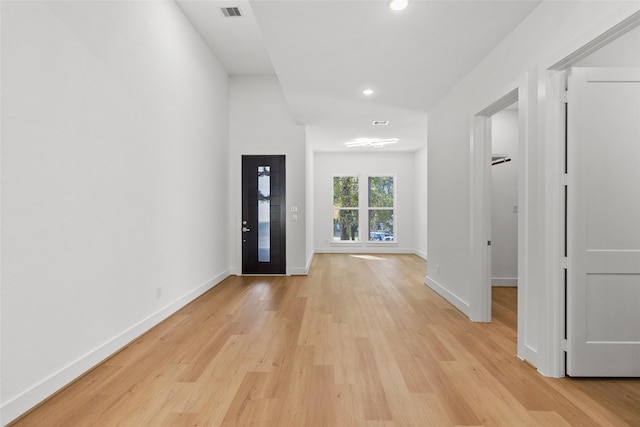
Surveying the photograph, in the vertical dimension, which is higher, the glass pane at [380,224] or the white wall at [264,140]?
the white wall at [264,140]

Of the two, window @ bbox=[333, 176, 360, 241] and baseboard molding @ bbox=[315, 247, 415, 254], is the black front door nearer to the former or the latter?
baseboard molding @ bbox=[315, 247, 415, 254]

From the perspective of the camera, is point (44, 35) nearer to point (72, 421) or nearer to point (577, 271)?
point (72, 421)

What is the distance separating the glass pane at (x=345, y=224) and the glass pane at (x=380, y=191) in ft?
2.02

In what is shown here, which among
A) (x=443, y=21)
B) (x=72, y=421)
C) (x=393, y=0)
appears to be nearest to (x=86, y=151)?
(x=72, y=421)

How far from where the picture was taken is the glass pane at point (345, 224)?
363 inches

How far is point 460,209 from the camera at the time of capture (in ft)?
12.7

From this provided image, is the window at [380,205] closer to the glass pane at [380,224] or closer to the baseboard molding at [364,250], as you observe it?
the glass pane at [380,224]

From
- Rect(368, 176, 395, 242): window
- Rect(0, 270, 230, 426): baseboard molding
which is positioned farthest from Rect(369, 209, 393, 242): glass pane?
→ Rect(0, 270, 230, 426): baseboard molding

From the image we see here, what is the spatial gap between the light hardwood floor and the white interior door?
0.24m

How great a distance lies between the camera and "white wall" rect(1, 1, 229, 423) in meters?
1.85

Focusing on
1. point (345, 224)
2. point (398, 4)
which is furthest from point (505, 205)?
point (345, 224)

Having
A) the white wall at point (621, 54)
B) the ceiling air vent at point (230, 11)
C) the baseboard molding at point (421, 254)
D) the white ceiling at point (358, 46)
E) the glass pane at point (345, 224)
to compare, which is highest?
the ceiling air vent at point (230, 11)

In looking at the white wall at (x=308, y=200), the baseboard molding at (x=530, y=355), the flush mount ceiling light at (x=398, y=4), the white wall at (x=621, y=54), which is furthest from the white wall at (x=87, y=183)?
the white wall at (x=621, y=54)

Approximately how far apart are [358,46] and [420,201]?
6110 millimetres
